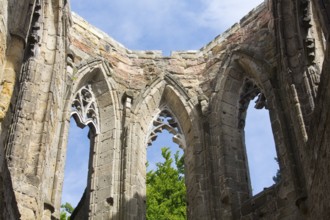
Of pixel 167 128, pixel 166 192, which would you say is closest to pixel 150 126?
pixel 167 128

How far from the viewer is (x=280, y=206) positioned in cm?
849

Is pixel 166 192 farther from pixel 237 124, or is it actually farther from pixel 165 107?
pixel 237 124

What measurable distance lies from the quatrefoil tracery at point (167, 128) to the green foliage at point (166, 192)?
4.52 m

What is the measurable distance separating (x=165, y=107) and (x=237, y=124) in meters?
1.52

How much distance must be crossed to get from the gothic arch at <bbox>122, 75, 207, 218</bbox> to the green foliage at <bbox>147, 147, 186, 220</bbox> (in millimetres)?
4696

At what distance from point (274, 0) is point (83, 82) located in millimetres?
3584

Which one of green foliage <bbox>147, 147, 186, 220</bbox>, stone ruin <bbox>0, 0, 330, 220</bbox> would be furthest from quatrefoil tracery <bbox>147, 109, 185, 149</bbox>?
green foliage <bbox>147, 147, 186, 220</bbox>

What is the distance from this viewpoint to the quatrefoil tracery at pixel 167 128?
10758 mm

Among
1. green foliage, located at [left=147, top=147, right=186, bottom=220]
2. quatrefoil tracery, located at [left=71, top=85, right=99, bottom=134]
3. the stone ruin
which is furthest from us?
green foliage, located at [left=147, top=147, right=186, bottom=220]

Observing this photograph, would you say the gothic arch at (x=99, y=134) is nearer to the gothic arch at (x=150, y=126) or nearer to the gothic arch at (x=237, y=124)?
the gothic arch at (x=150, y=126)

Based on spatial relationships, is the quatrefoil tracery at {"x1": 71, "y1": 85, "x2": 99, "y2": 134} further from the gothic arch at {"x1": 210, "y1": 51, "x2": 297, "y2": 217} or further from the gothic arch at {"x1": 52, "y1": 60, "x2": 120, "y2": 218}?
the gothic arch at {"x1": 210, "y1": 51, "x2": 297, "y2": 217}

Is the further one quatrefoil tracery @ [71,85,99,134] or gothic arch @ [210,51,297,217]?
quatrefoil tracery @ [71,85,99,134]

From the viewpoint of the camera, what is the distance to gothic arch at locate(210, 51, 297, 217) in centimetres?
908

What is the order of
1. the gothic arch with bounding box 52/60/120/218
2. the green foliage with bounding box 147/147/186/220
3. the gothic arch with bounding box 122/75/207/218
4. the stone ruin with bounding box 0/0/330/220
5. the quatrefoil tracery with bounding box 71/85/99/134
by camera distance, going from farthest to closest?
the green foliage with bounding box 147/147/186/220, the quatrefoil tracery with bounding box 71/85/99/134, the gothic arch with bounding box 122/75/207/218, the gothic arch with bounding box 52/60/120/218, the stone ruin with bounding box 0/0/330/220
